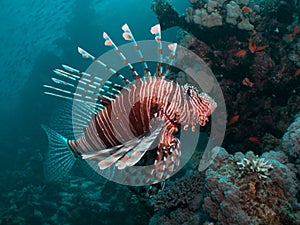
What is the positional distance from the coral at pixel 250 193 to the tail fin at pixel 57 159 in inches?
71.6

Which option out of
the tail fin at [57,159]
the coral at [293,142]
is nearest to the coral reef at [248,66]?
the coral at [293,142]

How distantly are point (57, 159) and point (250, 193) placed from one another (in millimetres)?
2424

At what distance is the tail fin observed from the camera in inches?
130

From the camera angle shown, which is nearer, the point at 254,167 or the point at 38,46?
the point at 254,167

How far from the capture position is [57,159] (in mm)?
3375

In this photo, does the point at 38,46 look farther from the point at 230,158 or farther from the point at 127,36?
the point at 230,158

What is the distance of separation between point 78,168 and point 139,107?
950 cm

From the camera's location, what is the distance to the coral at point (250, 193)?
2.20m

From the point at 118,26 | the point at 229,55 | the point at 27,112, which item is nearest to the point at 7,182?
the point at 27,112

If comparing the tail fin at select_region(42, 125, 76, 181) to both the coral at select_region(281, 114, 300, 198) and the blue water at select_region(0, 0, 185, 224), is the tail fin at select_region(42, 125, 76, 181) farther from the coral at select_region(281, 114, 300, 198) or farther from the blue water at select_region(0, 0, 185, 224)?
the blue water at select_region(0, 0, 185, 224)

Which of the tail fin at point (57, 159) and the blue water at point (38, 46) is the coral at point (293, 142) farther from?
the blue water at point (38, 46)

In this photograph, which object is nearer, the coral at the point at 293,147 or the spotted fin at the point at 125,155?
the spotted fin at the point at 125,155

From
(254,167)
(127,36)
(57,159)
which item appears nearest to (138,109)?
(127,36)

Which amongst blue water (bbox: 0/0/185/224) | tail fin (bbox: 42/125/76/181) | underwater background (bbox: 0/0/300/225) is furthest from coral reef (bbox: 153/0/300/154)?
blue water (bbox: 0/0/185/224)
